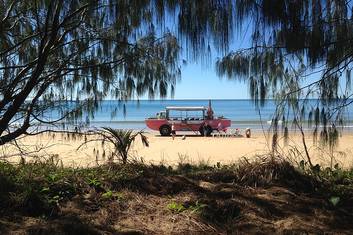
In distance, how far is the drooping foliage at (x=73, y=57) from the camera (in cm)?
416

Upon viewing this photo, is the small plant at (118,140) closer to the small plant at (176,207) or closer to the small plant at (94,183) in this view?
the small plant at (94,183)

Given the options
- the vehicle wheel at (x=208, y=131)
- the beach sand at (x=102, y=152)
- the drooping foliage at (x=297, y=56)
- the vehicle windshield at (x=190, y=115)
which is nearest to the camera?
the drooping foliage at (x=297, y=56)

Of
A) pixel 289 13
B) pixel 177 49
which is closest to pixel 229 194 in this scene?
pixel 177 49

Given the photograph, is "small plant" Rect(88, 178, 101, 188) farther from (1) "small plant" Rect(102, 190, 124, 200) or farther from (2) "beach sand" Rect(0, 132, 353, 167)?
(2) "beach sand" Rect(0, 132, 353, 167)

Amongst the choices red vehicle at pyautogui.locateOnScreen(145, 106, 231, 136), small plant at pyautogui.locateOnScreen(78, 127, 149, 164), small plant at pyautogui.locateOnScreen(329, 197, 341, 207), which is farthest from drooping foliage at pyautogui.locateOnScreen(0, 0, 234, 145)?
red vehicle at pyautogui.locateOnScreen(145, 106, 231, 136)

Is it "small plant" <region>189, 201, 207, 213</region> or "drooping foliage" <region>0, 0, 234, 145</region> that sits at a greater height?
"drooping foliage" <region>0, 0, 234, 145</region>

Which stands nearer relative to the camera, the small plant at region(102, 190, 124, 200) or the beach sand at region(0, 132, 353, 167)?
the small plant at region(102, 190, 124, 200)

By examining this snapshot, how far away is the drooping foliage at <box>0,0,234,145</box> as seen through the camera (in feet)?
13.6

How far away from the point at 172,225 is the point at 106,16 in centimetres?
177

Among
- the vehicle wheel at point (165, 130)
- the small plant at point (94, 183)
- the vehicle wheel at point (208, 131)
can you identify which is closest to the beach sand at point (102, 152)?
the small plant at point (94, 183)

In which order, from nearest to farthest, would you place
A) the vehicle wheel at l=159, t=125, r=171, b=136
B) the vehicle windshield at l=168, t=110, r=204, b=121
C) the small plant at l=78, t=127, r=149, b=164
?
the small plant at l=78, t=127, r=149, b=164 < the vehicle wheel at l=159, t=125, r=171, b=136 < the vehicle windshield at l=168, t=110, r=204, b=121

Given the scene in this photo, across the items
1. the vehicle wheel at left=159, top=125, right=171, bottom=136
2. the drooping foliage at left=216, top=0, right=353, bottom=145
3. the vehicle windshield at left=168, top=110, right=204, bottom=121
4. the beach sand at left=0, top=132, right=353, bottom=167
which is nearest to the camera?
the drooping foliage at left=216, top=0, right=353, bottom=145

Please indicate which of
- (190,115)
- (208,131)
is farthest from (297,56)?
(190,115)

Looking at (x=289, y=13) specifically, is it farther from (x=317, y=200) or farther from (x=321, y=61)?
(x=317, y=200)
